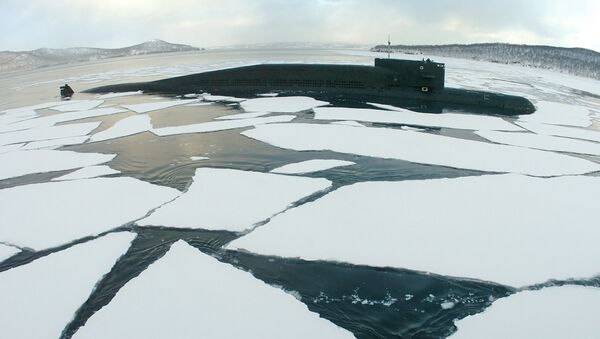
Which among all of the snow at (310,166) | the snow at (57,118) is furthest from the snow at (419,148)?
the snow at (57,118)

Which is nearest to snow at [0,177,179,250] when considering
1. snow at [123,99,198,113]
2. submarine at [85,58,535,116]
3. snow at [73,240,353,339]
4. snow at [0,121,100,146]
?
snow at [73,240,353,339]

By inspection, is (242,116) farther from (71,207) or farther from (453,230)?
(453,230)

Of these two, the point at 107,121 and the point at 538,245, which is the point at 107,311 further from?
the point at 107,121

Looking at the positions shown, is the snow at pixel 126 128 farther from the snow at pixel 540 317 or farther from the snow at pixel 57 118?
the snow at pixel 540 317

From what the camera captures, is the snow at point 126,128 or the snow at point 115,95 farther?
the snow at point 115,95

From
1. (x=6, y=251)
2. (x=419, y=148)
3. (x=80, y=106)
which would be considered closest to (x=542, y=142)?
(x=419, y=148)

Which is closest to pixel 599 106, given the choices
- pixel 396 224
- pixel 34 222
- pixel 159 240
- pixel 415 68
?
pixel 415 68
